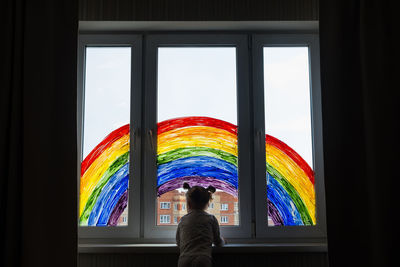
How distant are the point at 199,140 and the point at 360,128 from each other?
35.2 inches

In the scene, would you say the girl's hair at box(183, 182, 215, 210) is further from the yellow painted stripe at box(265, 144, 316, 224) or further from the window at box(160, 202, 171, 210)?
the yellow painted stripe at box(265, 144, 316, 224)

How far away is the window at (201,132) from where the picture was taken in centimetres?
255

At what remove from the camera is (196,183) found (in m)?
2.57

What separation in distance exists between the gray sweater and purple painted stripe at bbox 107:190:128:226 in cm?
39

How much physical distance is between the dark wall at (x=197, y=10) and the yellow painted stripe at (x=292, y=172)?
781 millimetres

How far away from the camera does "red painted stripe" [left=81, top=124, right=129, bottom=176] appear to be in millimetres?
2592

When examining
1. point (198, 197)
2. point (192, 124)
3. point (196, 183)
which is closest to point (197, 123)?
point (192, 124)

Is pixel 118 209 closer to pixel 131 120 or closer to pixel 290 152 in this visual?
pixel 131 120
